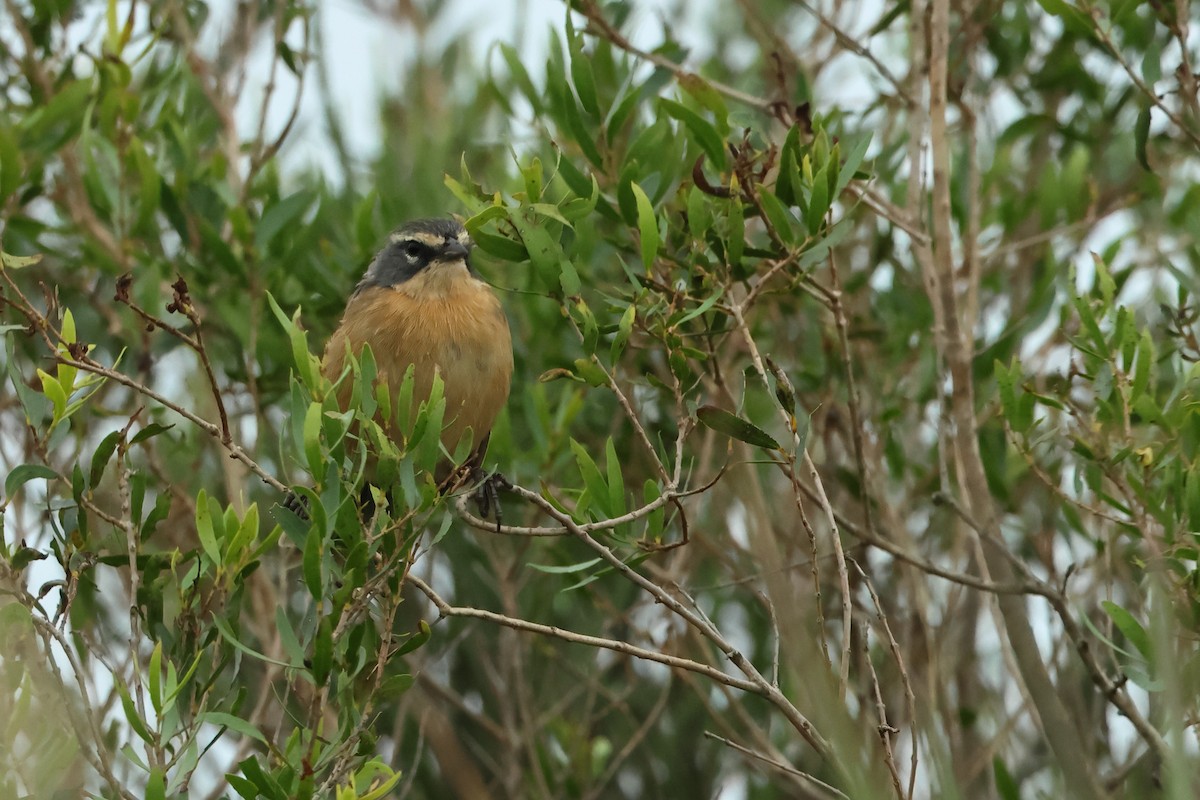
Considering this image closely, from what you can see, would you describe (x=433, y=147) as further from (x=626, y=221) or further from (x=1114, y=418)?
(x=1114, y=418)

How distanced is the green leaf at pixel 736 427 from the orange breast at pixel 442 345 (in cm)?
203

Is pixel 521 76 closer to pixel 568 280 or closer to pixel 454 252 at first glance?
pixel 454 252

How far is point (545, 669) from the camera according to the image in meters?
7.02

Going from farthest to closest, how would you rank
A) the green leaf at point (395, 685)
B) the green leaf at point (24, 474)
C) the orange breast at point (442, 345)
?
the orange breast at point (442, 345) < the green leaf at point (24, 474) < the green leaf at point (395, 685)

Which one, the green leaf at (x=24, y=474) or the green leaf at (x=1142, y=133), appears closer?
the green leaf at (x=24, y=474)

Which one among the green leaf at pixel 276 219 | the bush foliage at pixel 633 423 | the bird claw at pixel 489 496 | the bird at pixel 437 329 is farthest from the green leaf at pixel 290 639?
the green leaf at pixel 276 219

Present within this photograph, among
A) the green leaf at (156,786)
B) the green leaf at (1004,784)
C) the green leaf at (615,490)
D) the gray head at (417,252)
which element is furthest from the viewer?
the gray head at (417,252)

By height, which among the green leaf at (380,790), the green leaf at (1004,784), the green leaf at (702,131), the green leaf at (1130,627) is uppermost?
the green leaf at (702,131)

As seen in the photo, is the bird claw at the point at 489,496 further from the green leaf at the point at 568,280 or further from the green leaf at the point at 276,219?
the green leaf at the point at 568,280

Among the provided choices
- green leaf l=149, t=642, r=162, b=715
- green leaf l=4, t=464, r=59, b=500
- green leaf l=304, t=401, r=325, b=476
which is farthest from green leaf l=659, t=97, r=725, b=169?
green leaf l=149, t=642, r=162, b=715

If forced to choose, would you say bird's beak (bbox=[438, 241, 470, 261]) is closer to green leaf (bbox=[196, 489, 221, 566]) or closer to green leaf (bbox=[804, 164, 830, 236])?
green leaf (bbox=[804, 164, 830, 236])

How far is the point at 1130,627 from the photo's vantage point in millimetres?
3682

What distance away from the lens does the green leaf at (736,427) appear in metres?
3.56

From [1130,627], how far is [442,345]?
2849 mm
